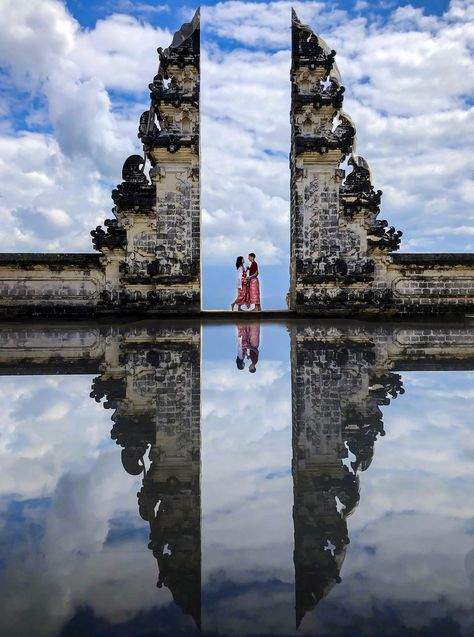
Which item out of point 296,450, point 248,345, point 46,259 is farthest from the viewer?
point 46,259

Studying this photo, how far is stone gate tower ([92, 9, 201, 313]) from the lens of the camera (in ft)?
43.4

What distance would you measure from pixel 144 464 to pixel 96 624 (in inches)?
45.1

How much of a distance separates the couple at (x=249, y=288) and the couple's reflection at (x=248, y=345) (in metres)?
3.15

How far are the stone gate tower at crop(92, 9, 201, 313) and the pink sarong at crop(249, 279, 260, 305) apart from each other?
6.28 feet

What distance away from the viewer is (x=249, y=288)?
14.8 meters

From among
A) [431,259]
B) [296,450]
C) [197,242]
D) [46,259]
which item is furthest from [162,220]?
[296,450]

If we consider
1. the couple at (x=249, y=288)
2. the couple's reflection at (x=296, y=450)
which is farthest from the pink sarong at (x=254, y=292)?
the couple's reflection at (x=296, y=450)

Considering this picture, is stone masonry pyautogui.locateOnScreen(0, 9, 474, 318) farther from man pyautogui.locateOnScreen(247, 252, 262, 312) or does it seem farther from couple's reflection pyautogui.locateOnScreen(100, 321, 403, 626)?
couple's reflection pyautogui.locateOnScreen(100, 321, 403, 626)

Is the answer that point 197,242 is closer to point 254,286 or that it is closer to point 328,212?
point 254,286

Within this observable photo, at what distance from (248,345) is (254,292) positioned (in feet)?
23.8

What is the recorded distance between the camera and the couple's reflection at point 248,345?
5.89 meters

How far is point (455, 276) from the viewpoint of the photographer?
13.9 meters

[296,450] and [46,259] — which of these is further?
[46,259]

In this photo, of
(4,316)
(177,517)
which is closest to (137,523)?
(177,517)
